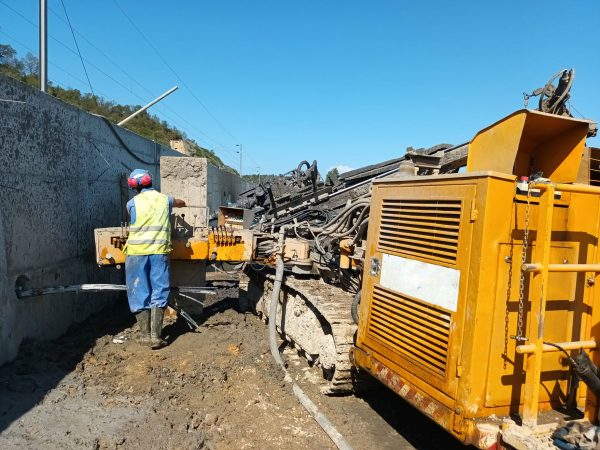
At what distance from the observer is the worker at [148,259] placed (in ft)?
17.2

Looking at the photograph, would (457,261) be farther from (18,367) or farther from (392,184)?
(18,367)

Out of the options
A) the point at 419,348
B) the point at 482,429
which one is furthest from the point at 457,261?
the point at 482,429

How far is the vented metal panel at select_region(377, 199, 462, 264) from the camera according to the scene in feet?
9.59

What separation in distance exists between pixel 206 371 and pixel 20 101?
10.1ft

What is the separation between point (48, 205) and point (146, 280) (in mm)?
1280

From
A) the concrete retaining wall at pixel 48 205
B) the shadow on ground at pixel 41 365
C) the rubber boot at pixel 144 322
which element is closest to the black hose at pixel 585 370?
the shadow on ground at pixel 41 365

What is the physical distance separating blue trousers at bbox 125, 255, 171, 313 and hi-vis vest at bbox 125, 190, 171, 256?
0.09 metres

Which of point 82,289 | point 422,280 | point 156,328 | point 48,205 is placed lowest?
point 156,328

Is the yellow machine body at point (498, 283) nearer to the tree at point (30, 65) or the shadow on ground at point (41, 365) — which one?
the shadow on ground at point (41, 365)

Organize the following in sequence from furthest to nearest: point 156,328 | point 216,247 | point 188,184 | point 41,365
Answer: point 188,184, point 216,247, point 156,328, point 41,365

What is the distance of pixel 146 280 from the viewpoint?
17.6 ft

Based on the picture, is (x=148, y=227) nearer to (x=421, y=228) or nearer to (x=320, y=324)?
(x=320, y=324)

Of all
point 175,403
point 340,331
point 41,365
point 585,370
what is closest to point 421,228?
point 585,370

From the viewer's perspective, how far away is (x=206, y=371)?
474cm
